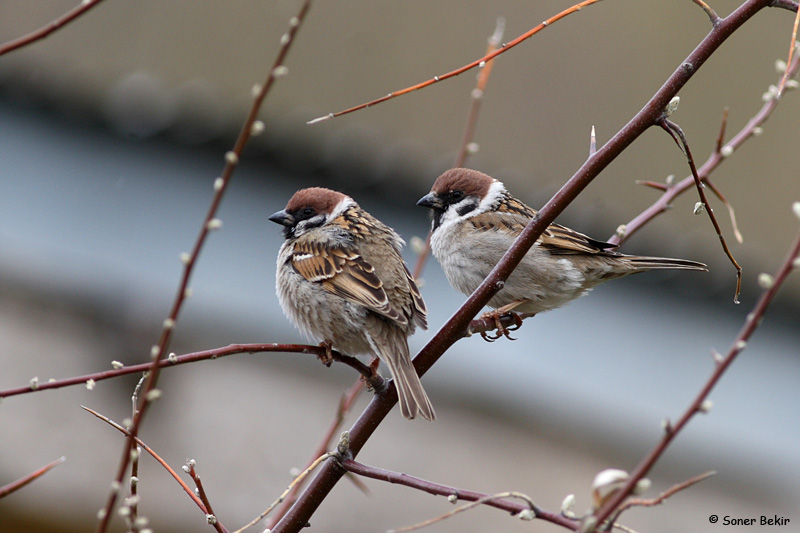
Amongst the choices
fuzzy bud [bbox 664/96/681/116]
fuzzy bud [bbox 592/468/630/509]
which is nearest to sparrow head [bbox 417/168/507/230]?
fuzzy bud [bbox 664/96/681/116]

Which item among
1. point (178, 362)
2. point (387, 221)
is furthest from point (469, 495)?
point (387, 221)

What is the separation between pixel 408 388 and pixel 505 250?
120 centimetres

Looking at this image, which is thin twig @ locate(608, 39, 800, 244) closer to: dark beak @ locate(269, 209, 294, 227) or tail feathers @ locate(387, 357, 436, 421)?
tail feathers @ locate(387, 357, 436, 421)

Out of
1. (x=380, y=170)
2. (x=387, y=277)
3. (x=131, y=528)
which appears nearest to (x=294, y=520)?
(x=131, y=528)

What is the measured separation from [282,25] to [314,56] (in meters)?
0.32

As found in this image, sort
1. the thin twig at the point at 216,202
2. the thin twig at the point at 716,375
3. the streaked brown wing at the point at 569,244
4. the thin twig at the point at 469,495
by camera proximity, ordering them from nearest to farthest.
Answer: the thin twig at the point at 716,375 < the thin twig at the point at 216,202 < the thin twig at the point at 469,495 < the streaked brown wing at the point at 569,244

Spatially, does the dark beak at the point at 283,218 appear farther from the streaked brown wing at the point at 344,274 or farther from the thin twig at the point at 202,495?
the thin twig at the point at 202,495

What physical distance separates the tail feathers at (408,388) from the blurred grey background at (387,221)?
3.08 metres

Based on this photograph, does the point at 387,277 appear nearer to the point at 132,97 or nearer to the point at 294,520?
the point at 294,520

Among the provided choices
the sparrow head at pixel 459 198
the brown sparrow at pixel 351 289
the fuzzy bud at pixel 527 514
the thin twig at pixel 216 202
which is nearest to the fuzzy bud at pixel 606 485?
the fuzzy bud at pixel 527 514

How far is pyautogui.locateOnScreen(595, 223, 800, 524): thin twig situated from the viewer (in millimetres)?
995

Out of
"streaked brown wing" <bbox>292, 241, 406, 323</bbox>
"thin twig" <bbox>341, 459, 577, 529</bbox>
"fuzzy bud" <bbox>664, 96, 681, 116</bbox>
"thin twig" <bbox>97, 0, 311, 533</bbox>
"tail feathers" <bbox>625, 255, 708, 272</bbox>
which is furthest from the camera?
"tail feathers" <bbox>625, 255, 708, 272</bbox>

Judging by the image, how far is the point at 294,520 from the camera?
1683 mm

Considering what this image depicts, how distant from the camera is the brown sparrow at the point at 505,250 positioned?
319 cm
